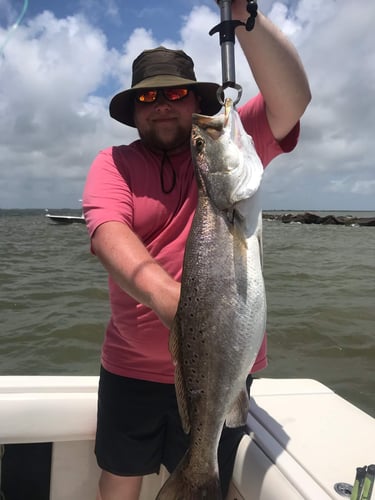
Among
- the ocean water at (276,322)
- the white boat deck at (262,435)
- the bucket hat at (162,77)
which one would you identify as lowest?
the ocean water at (276,322)

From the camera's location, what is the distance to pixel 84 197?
2330 mm

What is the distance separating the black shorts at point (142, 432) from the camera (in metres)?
2.37

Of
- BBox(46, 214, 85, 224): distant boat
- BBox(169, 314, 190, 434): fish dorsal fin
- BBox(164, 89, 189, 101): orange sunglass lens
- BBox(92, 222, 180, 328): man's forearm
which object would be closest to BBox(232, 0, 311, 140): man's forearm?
Answer: BBox(164, 89, 189, 101): orange sunglass lens

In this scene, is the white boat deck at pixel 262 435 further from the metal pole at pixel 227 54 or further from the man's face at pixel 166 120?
the metal pole at pixel 227 54

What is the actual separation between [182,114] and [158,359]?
1.27m

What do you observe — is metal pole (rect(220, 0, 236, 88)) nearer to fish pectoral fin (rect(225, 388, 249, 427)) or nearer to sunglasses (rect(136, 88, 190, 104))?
sunglasses (rect(136, 88, 190, 104))

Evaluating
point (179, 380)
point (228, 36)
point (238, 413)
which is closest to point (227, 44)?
point (228, 36)

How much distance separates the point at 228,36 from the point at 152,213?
887 mm

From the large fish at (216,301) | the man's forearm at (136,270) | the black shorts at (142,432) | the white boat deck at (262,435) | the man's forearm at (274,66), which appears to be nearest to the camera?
the large fish at (216,301)

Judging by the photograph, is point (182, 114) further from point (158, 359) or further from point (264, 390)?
point (264, 390)

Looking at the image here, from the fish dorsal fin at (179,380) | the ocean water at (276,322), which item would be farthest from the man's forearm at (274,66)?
the ocean water at (276,322)

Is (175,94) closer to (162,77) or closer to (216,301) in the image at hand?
(162,77)

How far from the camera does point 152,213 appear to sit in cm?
236

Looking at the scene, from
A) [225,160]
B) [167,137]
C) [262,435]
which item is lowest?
[262,435]
